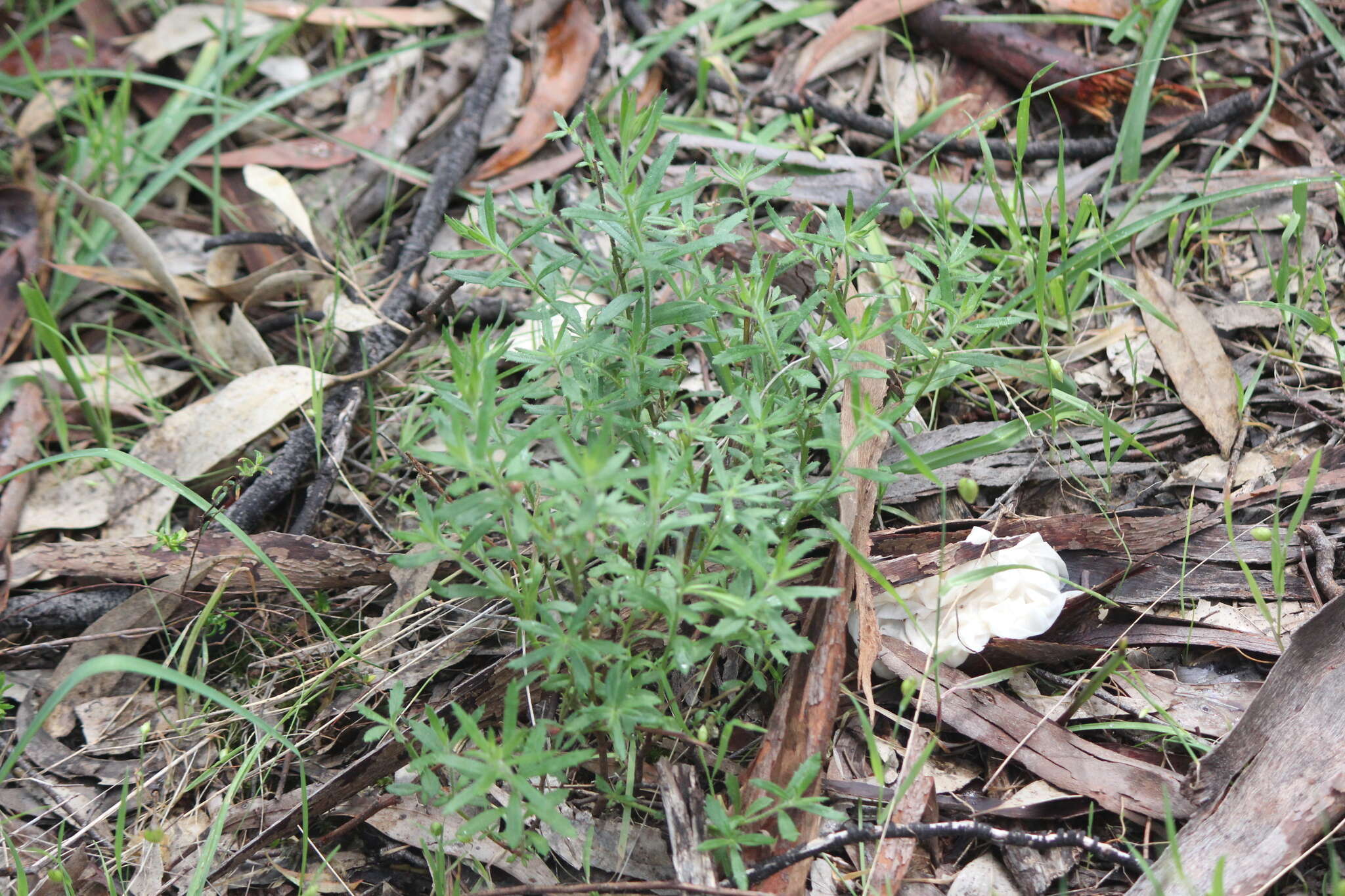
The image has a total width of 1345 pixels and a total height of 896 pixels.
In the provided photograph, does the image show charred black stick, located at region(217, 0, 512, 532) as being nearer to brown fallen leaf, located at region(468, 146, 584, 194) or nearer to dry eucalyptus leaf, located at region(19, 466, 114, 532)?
brown fallen leaf, located at region(468, 146, 584, 194)

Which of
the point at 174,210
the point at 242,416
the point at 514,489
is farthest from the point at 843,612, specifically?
the point at 174,210

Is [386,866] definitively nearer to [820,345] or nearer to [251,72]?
[820,345]

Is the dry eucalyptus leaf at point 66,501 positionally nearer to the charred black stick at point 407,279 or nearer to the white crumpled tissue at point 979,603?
the charred black stick at point 407,279

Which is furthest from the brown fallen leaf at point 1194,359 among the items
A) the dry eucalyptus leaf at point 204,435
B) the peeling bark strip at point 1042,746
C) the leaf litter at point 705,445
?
the dry eucalyptus leaf at point 204,435

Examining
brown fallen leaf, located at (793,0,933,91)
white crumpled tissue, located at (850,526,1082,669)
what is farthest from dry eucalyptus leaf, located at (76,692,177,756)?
brown fallen leaf, located at (793,0,933,91)

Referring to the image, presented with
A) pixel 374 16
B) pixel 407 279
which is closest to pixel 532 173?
pixel 407 279
